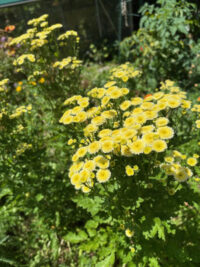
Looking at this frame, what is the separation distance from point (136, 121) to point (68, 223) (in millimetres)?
2136

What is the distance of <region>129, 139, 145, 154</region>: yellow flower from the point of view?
1.51 meters

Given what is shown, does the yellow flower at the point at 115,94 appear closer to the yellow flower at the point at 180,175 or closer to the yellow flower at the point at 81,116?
the yellow flower at the point at 81,116

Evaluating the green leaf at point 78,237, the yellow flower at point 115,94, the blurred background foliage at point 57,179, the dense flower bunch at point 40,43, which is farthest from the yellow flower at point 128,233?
the dense flower bunch at point 40,43

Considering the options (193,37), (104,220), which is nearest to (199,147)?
(104,220)

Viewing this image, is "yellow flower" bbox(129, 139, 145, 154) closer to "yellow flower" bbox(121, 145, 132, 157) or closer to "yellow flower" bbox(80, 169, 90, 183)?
"yellow flower" bbox(121, 145, 132, 157)

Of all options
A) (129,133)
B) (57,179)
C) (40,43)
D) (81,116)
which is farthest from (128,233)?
(40,43)

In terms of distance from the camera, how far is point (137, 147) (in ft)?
5.02

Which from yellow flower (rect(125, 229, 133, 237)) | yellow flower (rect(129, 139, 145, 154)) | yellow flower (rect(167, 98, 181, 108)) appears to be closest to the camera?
yellow flower (rect(129, 139, 145, 154))

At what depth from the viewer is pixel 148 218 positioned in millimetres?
1908

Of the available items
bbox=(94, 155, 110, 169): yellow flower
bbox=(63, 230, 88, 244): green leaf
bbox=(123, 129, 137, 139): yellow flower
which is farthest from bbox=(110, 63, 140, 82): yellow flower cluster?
bbox=(63, 230, 88, 244): green leaf

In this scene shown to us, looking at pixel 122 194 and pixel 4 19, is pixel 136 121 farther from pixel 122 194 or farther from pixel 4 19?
pixel 4 19

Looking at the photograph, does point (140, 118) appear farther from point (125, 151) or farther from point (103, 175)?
point (103, 175)

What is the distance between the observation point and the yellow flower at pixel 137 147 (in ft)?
4.94

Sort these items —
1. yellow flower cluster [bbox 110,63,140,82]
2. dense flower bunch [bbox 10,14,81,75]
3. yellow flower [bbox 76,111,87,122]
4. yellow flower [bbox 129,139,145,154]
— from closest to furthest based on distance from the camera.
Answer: yellow flower [bbox 129,139,145,154], yellow flower [bbox 76,111,87,122], yellow flower cluster [bbox 110,63,140,82], dense flower bunch [bbox 10,14,81,75]
